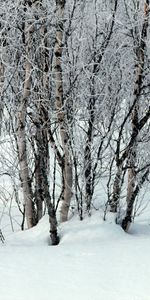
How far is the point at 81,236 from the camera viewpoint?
221 inches

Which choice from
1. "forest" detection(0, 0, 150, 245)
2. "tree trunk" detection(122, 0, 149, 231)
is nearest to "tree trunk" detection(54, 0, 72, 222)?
"forest" detection(0, 0, 150, 245)

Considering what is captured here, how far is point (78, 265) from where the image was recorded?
4.36 m

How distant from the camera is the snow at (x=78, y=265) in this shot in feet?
12.2

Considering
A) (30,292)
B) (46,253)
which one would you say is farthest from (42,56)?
(30,292)

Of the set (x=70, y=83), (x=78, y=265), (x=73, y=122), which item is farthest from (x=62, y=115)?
(x=78, y=265)

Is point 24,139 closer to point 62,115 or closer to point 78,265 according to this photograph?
point 62,115

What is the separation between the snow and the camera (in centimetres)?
372

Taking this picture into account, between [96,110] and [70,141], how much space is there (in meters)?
0.64

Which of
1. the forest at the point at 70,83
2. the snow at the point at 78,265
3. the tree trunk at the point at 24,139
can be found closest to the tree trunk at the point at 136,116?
the forest at the point at 70,83

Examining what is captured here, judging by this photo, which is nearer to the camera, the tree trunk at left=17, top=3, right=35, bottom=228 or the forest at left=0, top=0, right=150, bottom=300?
the forest at left=0, top=0, right=150, bottom=300

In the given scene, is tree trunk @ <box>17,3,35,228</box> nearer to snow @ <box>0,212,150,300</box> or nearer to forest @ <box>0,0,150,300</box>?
forest @ <box>0,0,150,300</box>

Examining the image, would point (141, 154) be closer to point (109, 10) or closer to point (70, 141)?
point (70, 141)

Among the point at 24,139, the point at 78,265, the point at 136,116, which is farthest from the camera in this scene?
the point at 136,116

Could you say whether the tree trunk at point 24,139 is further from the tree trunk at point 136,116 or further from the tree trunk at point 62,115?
the tree trunk at point 136,116
